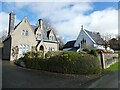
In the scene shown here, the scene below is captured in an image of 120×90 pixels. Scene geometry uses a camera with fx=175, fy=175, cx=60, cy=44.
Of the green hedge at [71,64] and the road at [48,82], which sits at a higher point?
the green hedge at [71,64]

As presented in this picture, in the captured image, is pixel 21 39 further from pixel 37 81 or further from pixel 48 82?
pixel 48 82

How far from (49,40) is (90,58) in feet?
75.8

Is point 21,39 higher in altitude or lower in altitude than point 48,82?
higher

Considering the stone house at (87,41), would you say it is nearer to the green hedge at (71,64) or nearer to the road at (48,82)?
the green hedge at (71,64)

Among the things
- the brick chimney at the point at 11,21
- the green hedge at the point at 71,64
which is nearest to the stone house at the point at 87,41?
the brick chimney at the point at 11,21

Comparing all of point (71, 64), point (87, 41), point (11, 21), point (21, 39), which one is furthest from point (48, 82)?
point (87, 41)

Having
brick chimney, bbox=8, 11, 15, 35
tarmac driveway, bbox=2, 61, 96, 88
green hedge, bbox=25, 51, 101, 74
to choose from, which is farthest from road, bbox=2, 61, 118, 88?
brick chimney, bbox=8, 11, 15, 35

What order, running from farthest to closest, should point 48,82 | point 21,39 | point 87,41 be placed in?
point 87,41 < point 21,39 < point 48,82

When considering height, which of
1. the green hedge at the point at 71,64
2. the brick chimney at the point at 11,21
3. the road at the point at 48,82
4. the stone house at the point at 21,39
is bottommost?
the road at the point at 48,82

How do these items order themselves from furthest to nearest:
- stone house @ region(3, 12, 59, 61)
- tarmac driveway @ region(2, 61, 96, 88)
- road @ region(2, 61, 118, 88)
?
stone house @ region(3, 12, 59, 61)
road @ region(2, 61, 118, 88)
tarmac driveway @ region(2, 61, 96, 88)

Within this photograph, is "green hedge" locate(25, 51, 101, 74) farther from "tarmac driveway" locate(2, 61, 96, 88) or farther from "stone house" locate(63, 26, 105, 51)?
"stone house" locate(63, 26, 105, 51)

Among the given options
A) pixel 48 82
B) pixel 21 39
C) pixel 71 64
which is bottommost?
pixel 48 82

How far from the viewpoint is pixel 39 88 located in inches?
485

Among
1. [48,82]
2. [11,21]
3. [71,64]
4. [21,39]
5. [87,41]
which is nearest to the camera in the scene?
[48,82]
